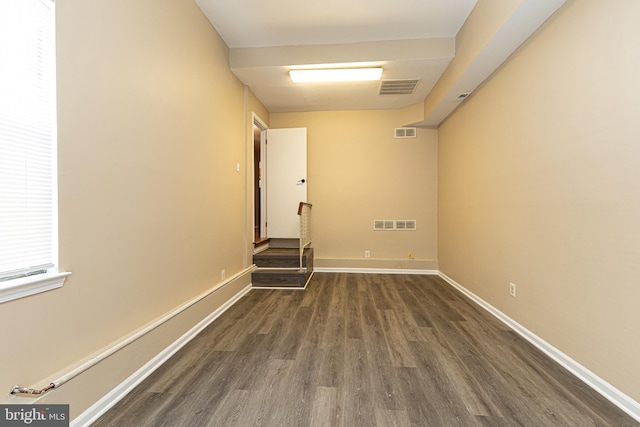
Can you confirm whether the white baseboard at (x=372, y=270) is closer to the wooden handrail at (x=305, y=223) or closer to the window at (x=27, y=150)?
the wooden handrail at (x=305, y=223)

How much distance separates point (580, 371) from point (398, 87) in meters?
3.80

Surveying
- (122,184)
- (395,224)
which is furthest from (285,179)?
(122,184)

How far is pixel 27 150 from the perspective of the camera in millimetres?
1280

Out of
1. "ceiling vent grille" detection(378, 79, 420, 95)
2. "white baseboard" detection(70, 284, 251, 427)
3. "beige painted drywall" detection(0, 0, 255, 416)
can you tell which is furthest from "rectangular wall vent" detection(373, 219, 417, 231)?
"white baseboard" detection(70, 284, 251, 427)

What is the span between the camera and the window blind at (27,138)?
1.21m

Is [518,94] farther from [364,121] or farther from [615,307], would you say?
[364,121]

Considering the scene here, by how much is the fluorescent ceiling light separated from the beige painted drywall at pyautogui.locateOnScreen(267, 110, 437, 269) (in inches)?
58.6

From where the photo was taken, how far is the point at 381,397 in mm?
1698

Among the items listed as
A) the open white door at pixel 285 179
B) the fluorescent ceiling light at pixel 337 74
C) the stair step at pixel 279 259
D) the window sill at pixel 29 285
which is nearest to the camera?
the window sill at pixel 29 285

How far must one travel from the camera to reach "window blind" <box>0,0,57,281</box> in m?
1.21

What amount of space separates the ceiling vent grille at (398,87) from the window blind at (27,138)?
3.66 meters

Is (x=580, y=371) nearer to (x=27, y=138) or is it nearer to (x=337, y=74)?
(x=27, y=138)

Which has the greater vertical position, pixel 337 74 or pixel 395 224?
pixel 337 74

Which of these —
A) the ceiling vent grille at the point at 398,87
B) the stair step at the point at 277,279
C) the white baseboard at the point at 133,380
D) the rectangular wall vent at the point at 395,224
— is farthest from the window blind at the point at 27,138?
the rectangular wall vent at the point at 395,224
